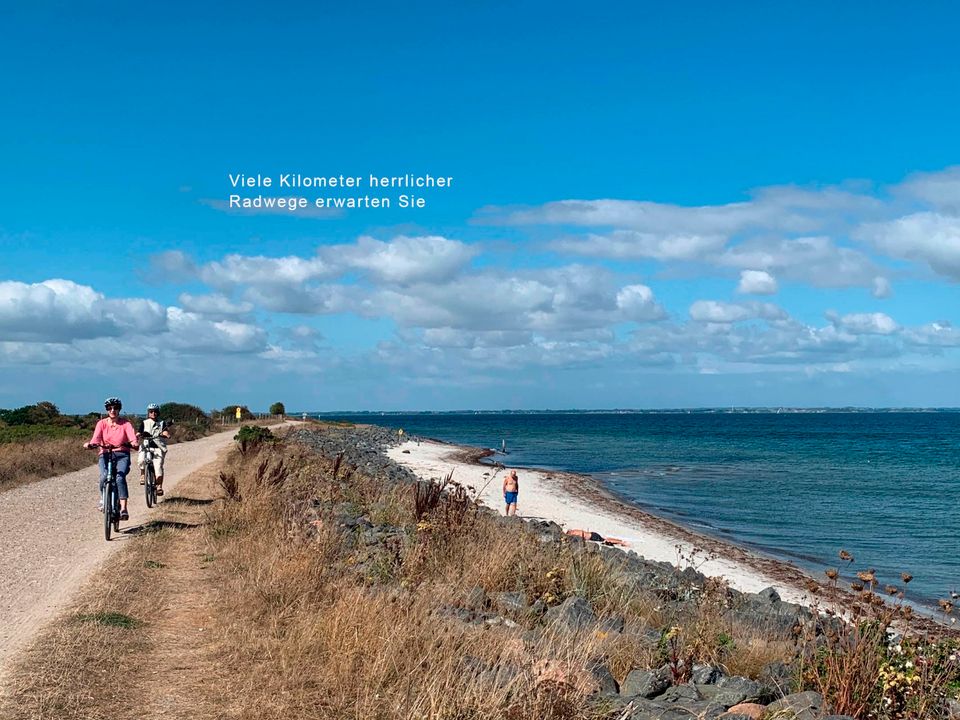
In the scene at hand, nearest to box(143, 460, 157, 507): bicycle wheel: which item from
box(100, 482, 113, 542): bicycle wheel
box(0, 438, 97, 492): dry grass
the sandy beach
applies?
box(100, 482, 113, 542): bicycle wheel

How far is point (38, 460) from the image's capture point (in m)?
24.8

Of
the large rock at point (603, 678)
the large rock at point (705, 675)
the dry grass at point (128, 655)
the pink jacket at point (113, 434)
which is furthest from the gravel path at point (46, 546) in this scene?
the large rock at point (705, 675)

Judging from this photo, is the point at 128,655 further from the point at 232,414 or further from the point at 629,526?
the point at 232,414

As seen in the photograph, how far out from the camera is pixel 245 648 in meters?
6.89

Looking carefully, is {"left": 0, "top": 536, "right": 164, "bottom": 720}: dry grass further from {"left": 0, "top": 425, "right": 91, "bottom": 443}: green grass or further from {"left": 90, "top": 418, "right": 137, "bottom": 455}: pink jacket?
{"left": 0, "top": 425, "right": 91, "bottom": 443}: green grass

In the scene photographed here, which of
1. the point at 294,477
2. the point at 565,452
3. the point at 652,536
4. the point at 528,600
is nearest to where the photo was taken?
the point at 528,600

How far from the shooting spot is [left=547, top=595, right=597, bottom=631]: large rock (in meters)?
7.92

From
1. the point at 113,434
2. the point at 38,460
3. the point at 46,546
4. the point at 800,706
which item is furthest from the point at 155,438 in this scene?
the point at 800,706

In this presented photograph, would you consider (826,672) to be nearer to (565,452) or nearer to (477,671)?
(477,671)

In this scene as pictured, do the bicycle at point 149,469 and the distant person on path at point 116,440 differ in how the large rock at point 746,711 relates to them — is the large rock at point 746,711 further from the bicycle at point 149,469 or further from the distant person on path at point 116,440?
the bicycle at point 149,469

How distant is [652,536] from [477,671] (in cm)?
2140

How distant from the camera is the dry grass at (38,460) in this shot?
2228 centimetres

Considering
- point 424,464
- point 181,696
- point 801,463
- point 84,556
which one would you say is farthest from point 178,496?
point 801,463

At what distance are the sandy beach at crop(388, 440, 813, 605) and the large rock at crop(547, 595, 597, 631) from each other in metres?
1.51
